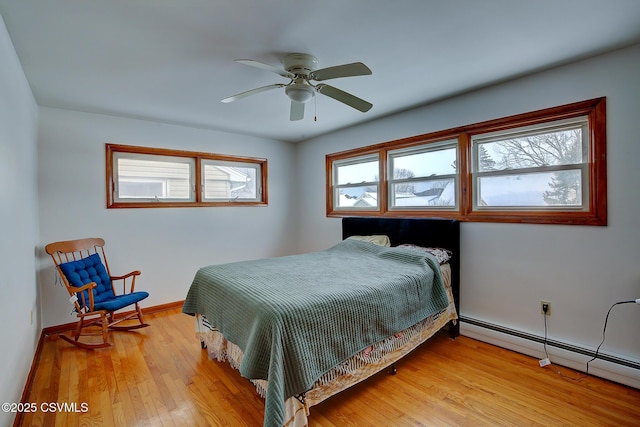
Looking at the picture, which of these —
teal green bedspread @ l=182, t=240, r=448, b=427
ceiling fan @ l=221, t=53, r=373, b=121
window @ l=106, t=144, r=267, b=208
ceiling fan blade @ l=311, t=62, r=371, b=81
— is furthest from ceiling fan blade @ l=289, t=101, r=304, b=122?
window @ l=106, t=144, r=267, b=208

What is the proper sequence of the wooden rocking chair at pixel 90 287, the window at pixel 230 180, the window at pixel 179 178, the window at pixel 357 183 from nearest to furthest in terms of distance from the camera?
the wooden rocking chair at pixel 90 287 < the window at pixel 179 178 < the window at pixel 357 183 < the window at pixel 230 180

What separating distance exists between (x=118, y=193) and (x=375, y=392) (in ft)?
11.5

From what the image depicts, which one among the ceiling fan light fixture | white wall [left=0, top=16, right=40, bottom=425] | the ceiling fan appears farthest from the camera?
the ceiling fan light fixture

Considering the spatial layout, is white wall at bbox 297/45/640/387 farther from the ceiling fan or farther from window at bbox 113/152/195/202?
window at bbox 113/152/195/202

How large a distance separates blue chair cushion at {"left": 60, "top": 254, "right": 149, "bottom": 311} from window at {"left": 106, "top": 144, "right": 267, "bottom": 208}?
0.72m

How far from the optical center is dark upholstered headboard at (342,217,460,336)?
9.78 feet

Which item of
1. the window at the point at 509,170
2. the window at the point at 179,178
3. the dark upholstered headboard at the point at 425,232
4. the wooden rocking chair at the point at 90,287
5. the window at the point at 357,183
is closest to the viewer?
A: the window at the point at 509,170

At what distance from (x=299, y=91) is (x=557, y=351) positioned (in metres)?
2.90

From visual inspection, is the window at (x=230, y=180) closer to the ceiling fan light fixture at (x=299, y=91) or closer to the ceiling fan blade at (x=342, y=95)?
the ceiling fan light fixture at (x=299, y=91)

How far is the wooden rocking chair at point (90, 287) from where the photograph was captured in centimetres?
278

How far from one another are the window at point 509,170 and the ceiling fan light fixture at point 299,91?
5.41ft

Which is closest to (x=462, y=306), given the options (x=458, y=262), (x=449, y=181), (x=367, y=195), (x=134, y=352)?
(x=458, y=262)

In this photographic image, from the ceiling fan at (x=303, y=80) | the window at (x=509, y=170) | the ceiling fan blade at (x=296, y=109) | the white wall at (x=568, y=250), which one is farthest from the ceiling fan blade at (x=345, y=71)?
the window at (x=509, y=170)

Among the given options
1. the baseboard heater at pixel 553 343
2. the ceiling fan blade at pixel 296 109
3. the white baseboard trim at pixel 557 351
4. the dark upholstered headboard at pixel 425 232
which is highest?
the ceiling fan blade at pixel 296 109
